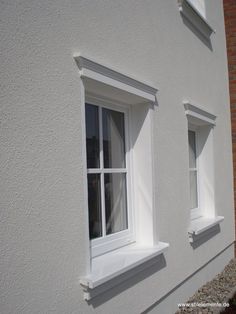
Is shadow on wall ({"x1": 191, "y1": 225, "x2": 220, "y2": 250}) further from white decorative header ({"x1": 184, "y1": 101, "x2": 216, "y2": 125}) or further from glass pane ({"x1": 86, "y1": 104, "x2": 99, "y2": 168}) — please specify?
glass pane ({"x1": 86, "y1": 104, "x2": 99, "y2": 168})

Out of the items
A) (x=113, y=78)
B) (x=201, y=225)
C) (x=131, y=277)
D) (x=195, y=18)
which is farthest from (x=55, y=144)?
(x=195, y=18)

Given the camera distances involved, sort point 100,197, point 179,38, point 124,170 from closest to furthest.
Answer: point 100,197, point 124,170, point 179,38

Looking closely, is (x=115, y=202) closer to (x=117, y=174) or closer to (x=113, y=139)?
(x=117, y=174)

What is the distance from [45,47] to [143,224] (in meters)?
1.94

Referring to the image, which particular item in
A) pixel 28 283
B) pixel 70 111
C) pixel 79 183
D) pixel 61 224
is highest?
pixel 70 111

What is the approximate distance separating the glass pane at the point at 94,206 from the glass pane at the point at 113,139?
0.22 meters

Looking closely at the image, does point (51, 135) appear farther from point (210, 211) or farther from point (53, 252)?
point (210, 211)

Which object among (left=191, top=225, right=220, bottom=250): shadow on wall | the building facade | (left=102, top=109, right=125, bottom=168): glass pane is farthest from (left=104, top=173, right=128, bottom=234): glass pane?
the building facade

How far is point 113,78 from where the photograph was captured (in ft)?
8.95

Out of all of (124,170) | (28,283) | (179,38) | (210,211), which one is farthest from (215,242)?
(28,283)

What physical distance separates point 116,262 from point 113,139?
1106mm

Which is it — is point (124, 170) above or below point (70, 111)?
below

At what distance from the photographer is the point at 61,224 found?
219 centimetres

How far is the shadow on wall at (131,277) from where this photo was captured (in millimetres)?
2479
